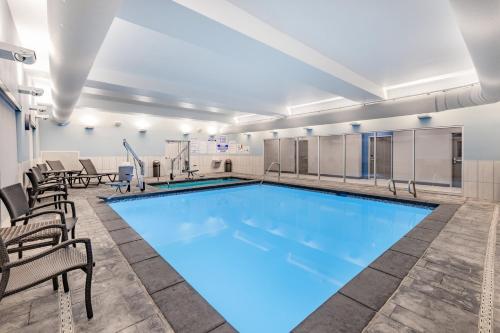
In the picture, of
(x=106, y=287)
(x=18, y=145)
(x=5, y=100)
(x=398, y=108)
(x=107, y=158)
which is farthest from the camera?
(x=107, y=158)

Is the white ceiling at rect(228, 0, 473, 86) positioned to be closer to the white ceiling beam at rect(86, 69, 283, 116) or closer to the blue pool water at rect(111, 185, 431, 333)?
the blue pool water at rect(111, 185, 431, 333)

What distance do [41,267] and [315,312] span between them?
186 centimetres

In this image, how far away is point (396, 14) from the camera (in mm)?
2939

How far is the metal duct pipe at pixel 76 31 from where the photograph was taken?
1.71 metres

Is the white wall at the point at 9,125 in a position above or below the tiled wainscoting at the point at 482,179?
above

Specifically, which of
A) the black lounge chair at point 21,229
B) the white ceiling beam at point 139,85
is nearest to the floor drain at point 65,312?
the black lounge chair at point 21,229

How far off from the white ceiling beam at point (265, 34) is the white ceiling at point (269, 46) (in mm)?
12

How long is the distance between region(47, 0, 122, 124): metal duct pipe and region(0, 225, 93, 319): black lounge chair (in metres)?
1.60

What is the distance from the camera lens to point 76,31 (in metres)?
2.02

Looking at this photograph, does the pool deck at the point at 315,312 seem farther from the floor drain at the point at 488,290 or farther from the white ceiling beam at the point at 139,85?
the white ceiling beam at the point at 139,85

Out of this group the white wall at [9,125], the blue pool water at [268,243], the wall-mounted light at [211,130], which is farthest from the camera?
the wall-mounted light at [211,130]

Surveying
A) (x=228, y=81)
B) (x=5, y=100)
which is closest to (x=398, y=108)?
(x=228, y=81)

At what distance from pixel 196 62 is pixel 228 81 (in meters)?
1.27

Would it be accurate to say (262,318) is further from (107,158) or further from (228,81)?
(107,158)
